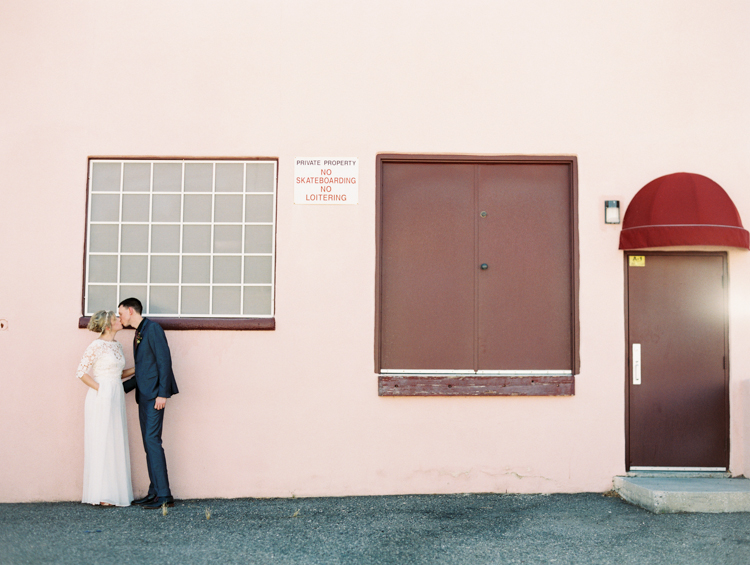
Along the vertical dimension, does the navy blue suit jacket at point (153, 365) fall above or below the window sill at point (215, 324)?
below

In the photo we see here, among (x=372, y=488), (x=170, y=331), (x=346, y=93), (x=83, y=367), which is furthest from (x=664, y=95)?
(x=83, y=367)

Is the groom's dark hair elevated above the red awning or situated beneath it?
situated beneath

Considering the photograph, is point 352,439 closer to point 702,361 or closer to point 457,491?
point 457,491

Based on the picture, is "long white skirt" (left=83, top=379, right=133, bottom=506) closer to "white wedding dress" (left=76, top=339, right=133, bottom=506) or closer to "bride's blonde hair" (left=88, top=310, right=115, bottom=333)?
"white wedding dress" (left=76, top=339, right=133, bottom=506)

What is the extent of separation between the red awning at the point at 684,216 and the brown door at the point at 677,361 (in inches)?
17.0

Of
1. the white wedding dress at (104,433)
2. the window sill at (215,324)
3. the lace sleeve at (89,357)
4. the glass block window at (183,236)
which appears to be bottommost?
the white wedding dress at (104,433)

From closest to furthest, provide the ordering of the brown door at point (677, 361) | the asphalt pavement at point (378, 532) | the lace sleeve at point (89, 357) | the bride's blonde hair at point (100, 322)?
the asphalt pavement at point (378, 532)
the lace sleeve at point (89, 357)
the bride's blonde hair at point (100, 322)
the brown door at point (677, 361)

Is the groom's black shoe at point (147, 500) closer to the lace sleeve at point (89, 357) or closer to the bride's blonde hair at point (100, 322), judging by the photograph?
the lace sleeve at point (89, 357)

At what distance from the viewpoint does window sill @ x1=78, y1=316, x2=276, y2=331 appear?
6.15 metres

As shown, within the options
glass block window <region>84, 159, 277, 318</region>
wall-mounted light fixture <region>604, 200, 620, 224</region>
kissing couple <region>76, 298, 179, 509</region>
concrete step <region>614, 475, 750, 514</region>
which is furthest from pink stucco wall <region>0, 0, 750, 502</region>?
concrete step <region>614, 475, 750, 514</region>

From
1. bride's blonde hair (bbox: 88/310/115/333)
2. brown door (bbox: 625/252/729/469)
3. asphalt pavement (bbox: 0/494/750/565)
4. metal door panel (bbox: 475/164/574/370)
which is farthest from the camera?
metal door panel (bbox: 475/164/574/370)

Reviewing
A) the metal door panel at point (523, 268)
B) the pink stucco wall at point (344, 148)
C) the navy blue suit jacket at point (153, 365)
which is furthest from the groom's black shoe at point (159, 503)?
the metal door panel at point (523, 268)

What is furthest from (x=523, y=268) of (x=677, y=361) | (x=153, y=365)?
(x=153, y=365)

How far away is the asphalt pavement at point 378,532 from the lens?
459 centimetres
